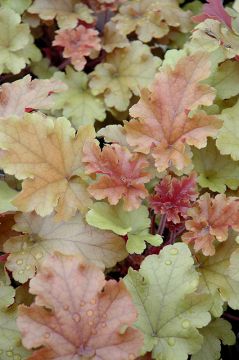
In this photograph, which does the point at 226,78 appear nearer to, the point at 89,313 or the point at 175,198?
the point at 175,198

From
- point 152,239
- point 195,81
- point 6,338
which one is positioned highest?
point 195,81

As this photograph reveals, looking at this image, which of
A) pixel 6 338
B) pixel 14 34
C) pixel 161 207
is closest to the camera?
pixel 6 338

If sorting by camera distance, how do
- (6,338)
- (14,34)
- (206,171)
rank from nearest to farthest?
(6,338) → (206,171) → (14,34)

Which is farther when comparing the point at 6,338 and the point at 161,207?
the point at 161,207

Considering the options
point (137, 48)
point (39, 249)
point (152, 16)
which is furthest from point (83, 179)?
point (152, 16)

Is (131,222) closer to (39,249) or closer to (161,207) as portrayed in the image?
(161,207)

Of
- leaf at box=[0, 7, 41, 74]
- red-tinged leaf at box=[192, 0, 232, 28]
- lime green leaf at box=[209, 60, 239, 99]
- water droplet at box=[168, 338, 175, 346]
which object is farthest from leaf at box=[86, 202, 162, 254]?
leaf at box=[0, 7, 41, 74]
